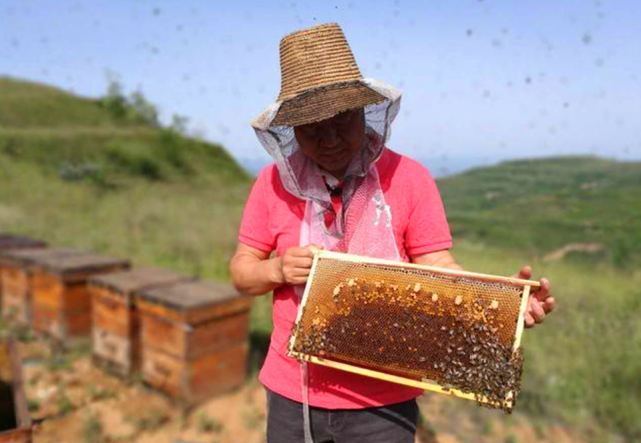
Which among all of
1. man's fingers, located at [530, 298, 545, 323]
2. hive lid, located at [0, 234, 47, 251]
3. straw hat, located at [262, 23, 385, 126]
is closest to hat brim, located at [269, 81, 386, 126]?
straw hat, located at [262, 23, 385, 126]

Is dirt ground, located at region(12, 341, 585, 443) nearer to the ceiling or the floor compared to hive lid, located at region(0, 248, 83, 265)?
nearer to the floor

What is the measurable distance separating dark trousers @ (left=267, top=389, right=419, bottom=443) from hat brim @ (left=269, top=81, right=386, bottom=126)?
1101 mm

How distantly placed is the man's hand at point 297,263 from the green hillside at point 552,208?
394 cm

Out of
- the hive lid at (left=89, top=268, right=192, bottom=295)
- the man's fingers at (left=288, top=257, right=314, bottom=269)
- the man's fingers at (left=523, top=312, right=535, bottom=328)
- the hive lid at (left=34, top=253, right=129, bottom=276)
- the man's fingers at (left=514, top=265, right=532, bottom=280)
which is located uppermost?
the man's fingers at (left=288, top=257, right=314, bottom=269)

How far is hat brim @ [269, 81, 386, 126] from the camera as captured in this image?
1774mm

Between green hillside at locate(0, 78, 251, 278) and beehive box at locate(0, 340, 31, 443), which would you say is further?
green hillside at locate(0, 78, 251, 278)

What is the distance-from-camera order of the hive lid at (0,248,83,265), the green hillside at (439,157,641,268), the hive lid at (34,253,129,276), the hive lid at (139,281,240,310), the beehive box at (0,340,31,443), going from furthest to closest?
the hive lid at (0,248,83,265), the hive lid at (34,253,129,276), the green hillside at (439,157,641,268), the hive lid at (139,281,240,310), the beehive box at (0,340,31,443)

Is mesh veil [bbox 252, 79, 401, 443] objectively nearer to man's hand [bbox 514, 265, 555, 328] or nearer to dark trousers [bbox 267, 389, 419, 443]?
dark trousers [bbox 267, 389, 419, 443]

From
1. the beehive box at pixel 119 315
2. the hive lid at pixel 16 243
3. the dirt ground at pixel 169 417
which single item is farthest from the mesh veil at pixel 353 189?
the hive lid at pixel 16 243

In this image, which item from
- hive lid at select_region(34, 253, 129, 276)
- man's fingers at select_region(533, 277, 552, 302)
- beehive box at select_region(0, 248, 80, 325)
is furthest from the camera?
beehive box at select_region(0, 248, 80, 325)

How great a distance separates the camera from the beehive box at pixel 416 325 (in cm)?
175

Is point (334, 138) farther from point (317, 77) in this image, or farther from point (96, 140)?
point (96, 140)

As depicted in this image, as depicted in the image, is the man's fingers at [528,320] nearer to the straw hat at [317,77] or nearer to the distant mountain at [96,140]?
the straw hat at [317,77]

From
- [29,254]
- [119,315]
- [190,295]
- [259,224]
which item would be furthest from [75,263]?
[259,224]
